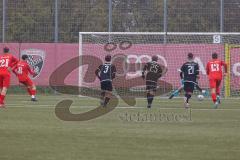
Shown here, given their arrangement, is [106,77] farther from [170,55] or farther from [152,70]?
[170,55]

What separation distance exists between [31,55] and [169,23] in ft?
26.1

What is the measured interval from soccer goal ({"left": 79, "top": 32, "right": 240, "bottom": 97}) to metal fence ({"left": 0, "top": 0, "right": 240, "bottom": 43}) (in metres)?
1.33

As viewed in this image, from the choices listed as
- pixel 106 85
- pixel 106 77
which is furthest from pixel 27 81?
pixel 106 77

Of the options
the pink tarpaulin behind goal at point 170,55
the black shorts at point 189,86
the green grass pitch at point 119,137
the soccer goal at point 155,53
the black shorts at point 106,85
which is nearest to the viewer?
the green grass pitch at point 119,137

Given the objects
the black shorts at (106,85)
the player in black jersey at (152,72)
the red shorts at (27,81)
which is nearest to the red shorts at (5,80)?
the red shorts at (27,81)

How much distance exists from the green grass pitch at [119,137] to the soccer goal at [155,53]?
45.4 feet

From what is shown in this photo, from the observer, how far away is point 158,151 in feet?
42.2

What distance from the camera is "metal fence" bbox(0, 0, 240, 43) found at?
38094 mm

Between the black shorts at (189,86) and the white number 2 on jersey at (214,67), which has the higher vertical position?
the white number 2 on jersey at (214,67)

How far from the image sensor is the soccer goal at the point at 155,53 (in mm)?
36125

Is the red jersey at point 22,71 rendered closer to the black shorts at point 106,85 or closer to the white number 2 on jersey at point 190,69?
the black shorts at point 106,85

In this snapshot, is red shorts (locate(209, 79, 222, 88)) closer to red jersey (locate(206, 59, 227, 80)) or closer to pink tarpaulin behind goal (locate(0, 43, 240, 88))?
red jersey (locate(206, 59, 227, 80))

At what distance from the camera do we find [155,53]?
3756cm

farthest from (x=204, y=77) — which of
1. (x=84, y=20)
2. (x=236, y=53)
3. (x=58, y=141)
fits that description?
(x=58, y=141)
